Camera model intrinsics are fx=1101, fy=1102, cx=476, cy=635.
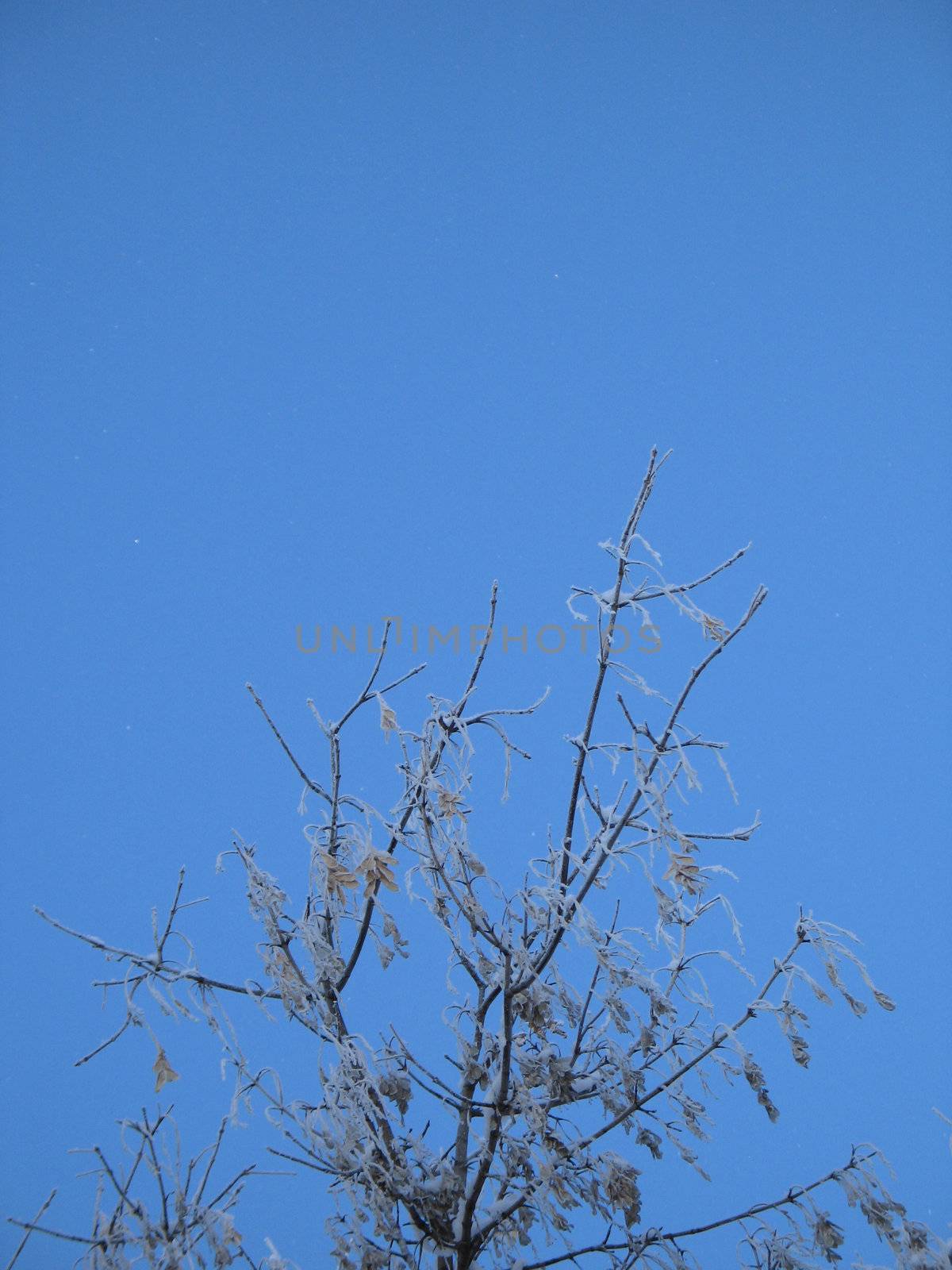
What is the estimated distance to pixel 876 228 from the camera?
3887 millimetres

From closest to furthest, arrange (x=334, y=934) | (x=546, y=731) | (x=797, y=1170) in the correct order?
(x=334, y=934) < (x=797, y=1170) < (x=546, y=731)

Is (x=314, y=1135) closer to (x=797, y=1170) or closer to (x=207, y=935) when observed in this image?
(x=207, y=935)

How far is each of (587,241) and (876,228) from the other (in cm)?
102

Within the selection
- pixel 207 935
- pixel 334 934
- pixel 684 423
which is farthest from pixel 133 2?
pixel 334 934

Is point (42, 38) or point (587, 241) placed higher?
point (42, 38)

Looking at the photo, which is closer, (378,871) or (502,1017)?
Result: (378,871)

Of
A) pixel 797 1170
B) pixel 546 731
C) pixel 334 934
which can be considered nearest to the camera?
pixel 334 934

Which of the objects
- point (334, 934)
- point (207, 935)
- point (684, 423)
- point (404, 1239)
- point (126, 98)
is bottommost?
point (404, 1239)

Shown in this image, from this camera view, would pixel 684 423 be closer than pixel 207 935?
No

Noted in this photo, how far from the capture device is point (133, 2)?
3738 millimetres

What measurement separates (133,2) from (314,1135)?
3868 millimetres

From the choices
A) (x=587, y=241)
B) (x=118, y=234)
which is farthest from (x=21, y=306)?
(x=587, y=241)

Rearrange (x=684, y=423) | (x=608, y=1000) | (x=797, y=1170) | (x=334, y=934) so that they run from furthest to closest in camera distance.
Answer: (x=684, y=423) < (x=797, y=1170) < (x=334, y=934) < (x=608, y=1000)

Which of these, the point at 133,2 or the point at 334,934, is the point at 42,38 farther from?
the point at 334,934
